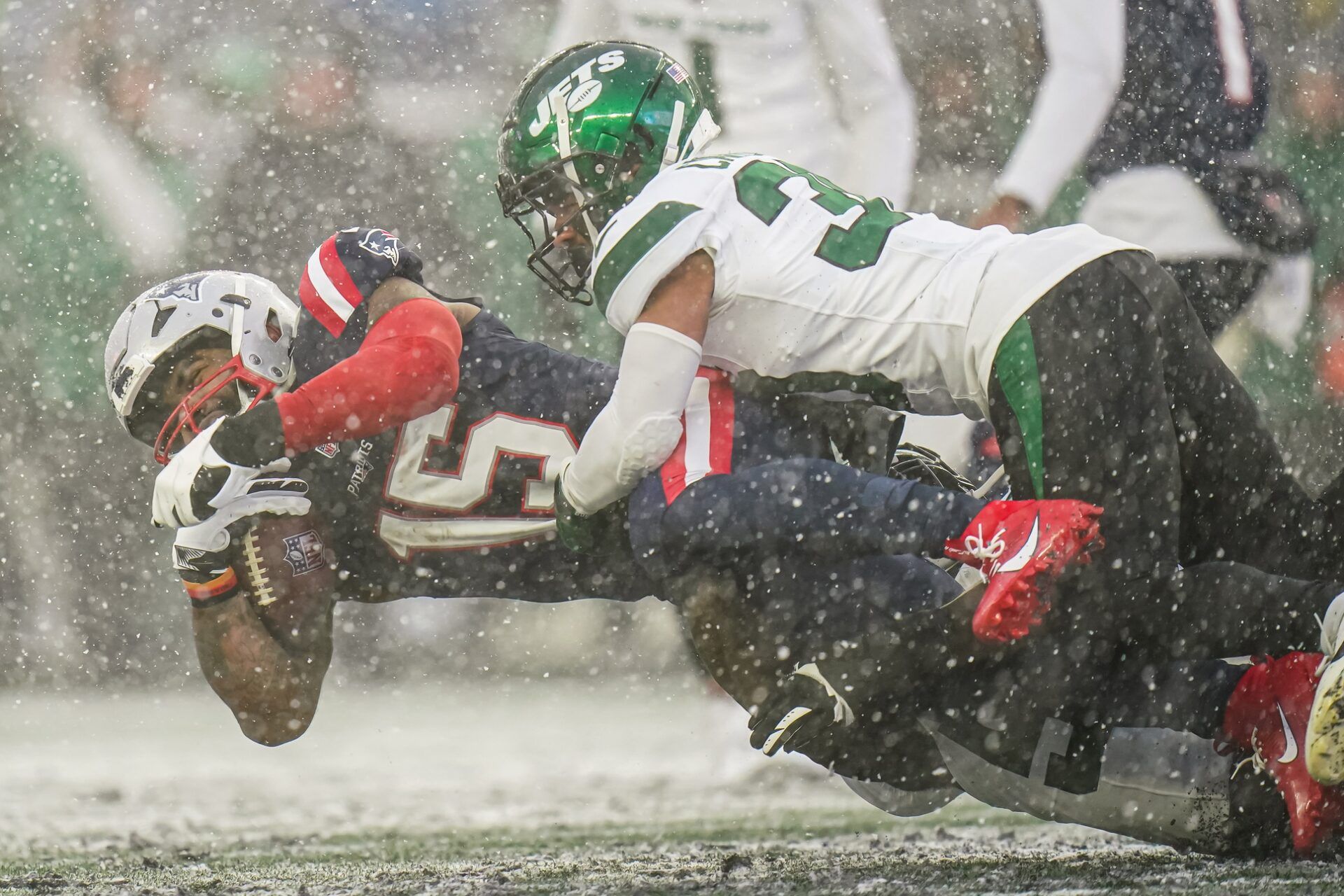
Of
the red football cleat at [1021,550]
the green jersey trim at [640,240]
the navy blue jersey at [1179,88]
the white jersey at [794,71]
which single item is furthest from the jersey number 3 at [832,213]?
the navy blue jersey at [1179,88]

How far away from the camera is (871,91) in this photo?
95.1 inches

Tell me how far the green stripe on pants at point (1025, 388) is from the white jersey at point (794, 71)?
91 cm

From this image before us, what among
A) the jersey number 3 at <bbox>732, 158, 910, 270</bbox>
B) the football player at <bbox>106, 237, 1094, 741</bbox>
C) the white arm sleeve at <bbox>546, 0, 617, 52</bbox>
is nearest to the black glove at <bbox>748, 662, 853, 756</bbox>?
the football player at <bbox>106, 237, 1094, 741</bbox>

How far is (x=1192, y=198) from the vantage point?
7.92 ft

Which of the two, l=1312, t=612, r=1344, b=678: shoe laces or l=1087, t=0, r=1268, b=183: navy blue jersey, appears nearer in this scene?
l=1312, t=612, r=1344, b=678: shoe laces

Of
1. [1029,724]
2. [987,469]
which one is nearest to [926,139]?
[987,469]

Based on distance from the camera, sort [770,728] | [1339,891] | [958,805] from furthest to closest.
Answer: [958,805] → [770,728] → [1339,891]

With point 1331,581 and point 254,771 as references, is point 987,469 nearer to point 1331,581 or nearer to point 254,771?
point 1331,581

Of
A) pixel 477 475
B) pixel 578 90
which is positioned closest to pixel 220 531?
pixel 477 475

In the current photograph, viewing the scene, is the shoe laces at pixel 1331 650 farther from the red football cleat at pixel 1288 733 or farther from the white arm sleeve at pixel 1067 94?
the white arm sleeve at pixel 1067 94

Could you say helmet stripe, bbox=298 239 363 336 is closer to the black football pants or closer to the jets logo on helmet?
the jets logo on helmet

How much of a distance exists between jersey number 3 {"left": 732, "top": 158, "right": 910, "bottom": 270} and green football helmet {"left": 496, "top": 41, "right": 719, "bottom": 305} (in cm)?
14

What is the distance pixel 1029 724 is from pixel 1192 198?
1.19 metres

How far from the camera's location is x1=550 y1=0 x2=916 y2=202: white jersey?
2346 millimetres
